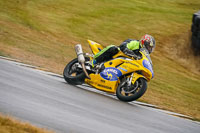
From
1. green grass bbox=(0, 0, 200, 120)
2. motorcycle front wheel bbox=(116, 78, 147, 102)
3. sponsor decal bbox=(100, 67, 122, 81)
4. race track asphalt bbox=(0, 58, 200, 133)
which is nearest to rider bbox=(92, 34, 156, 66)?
sponsor decal bbox=(100, 67, 122, 81)

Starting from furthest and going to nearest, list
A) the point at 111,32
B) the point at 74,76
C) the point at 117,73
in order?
the point at 111,32 → the point at 74,76 → the point at 117,73

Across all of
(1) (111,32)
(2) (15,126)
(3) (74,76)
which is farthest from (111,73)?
(1) (111,32)

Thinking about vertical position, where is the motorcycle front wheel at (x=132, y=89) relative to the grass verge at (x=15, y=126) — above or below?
below

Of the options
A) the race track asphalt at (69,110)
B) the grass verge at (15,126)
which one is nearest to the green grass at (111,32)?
the race track asphalt at (69,110)

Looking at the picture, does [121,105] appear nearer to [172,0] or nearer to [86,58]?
[86,58]

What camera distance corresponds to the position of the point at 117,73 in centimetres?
878

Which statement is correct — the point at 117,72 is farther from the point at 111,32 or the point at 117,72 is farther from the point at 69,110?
the point at 111,32

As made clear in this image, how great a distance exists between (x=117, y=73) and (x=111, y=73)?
0.52 feet

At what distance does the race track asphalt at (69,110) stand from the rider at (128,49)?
3.21 feet

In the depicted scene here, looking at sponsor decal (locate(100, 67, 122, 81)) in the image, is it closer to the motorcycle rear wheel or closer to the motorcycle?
the motorcycle

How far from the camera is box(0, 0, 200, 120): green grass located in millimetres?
13086

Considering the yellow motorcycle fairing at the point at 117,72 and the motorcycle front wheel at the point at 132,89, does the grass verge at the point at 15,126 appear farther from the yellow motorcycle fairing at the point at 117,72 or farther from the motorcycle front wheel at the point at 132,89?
the yellow motorcycle fairing at the point at 117,72

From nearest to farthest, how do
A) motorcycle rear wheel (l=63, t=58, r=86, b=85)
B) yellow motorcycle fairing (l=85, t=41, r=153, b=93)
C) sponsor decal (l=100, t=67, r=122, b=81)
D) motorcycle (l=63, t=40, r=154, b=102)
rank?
motorcycle (l=63, t=40, r=154, b=102) → yellow motorcycle fairing (l=85, t=41, r=153, b=93) → sponsor decal (l=100, t=67, r=122, b=81) → motorcycle rear wheel (l=63, t=58, r=86, b=85)

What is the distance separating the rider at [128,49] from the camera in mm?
8859
